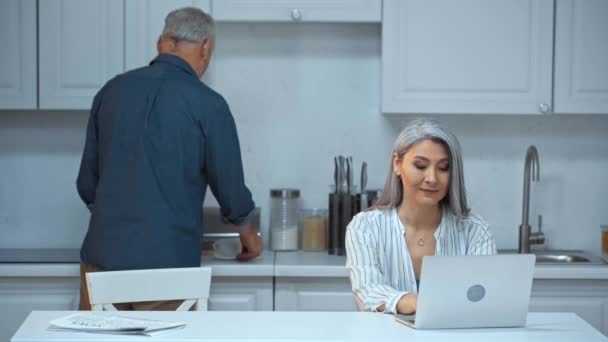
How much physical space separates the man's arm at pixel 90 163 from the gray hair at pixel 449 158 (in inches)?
39.3

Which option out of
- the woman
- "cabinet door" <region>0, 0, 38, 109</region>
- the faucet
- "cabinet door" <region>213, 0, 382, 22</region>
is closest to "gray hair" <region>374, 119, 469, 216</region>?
the woman

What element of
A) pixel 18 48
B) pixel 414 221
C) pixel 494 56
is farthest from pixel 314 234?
pixel 18 48

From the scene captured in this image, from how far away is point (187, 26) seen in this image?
3111 millimetres

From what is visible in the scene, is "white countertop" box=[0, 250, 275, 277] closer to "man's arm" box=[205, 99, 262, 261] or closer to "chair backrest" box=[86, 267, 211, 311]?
"man's arm" box=[205, 99, 262, 261]

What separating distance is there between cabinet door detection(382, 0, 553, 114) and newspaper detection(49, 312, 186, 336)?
5.36 ft

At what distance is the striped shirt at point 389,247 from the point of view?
2.46 meters

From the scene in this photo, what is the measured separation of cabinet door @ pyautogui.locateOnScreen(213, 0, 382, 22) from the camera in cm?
345

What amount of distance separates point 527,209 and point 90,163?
169 centimetres

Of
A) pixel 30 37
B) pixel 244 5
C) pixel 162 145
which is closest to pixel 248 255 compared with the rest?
pixel 162 145

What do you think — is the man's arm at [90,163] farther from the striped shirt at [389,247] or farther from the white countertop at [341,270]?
the striped shirt at [389,247]

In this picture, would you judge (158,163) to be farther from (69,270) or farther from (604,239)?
(604,239)

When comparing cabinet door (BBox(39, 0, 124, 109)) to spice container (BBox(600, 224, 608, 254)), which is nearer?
cabinet door (BBox(39, 0, 124, 109))

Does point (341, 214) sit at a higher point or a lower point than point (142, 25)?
lower

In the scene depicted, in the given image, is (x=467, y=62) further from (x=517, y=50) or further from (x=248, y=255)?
(x=248, y=255)
